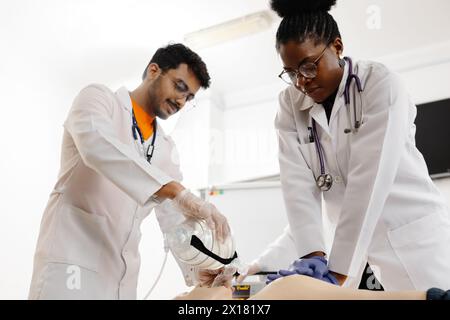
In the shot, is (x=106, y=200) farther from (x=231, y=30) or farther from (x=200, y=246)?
(x=231, y=30)

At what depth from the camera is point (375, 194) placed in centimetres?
112

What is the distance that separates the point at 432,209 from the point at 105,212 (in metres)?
0.96

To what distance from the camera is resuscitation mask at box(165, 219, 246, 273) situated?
3.38 feet

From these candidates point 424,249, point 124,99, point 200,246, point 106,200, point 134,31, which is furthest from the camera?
point 134,31

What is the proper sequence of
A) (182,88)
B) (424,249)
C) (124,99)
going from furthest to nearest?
1. (182,88)
2. (124,99)
3. (424,249)

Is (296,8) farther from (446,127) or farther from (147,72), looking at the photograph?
(446,127)

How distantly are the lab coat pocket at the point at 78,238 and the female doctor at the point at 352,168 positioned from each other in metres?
0.57

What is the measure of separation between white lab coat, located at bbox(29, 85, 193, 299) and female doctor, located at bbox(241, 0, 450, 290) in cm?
45

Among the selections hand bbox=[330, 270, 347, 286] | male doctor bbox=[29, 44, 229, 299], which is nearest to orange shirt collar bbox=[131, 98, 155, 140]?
male doctor bbox=[29, 44, 229, 299]

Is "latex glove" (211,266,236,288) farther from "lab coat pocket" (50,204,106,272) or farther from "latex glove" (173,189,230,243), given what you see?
"lab coat pocket" (50,204,106,272)

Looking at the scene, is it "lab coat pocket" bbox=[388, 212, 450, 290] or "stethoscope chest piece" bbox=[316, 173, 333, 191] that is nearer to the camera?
"lab coat pocket" bbox=[388, 212, 450, 290]

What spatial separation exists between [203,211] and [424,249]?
63cm

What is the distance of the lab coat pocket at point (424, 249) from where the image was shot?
3.74ft

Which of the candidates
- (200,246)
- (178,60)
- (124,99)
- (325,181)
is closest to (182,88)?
(178,60)
